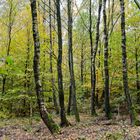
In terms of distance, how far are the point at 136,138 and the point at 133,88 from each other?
16.0 meters

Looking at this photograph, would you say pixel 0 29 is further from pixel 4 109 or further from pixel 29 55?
pixel 4 109

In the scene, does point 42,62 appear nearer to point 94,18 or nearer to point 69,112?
point 69,112

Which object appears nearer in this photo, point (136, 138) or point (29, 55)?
point (136, 138)

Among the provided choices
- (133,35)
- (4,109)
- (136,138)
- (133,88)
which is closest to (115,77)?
(133,88)

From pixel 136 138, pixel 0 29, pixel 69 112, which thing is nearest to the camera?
pixel 136 138

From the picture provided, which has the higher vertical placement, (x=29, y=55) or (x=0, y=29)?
(x=0, y=29)

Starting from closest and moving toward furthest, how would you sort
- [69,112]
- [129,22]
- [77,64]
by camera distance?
[129,22] → [69,112] → [77,64]

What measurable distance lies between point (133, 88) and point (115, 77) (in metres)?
1.76

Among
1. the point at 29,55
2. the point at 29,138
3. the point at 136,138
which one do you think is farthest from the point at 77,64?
the point at 136,138

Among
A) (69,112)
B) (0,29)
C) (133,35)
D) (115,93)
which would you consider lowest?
(69,112)

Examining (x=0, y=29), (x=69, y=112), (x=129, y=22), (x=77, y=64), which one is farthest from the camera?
(x=77, y=64)

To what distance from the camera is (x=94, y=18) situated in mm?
31672

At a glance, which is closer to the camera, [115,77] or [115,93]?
[115,77]

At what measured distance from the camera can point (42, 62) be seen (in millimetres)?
26719
